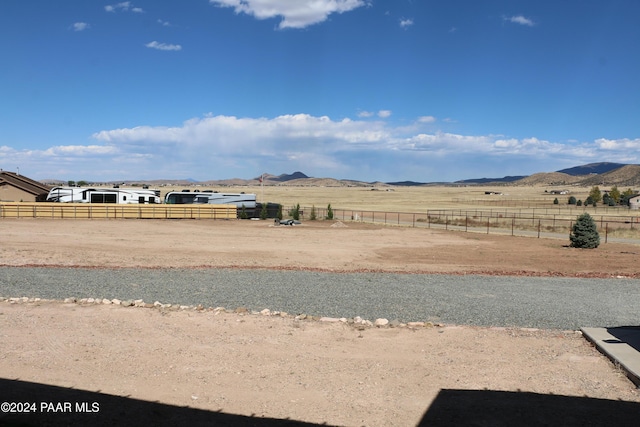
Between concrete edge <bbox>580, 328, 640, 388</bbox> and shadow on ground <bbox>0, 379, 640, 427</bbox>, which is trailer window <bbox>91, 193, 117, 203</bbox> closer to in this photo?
shadow on ground <bbox>0, 379, 640, 427</bbox>

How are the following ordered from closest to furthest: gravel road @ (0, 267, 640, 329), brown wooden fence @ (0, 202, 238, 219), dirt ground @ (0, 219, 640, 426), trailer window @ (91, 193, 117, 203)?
dirt ground @ (0, 219, 640, 426)
gravel road @ (0, 267, 640, 329)
brown wooden fence @ (0, 202, 238, 219)
trailer window @ (91, 193, 117, 203)

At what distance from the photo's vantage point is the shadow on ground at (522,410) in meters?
6.89

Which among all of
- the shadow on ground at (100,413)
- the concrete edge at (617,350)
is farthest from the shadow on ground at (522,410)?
the shadow on ground at (100,413)

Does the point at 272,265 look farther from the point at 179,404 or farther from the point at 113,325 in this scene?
the point at 179,404

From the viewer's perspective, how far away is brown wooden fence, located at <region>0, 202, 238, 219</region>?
49188 millimetres

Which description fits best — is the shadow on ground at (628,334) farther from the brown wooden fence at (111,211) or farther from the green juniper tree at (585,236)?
the brown wooden fence at (111,211)

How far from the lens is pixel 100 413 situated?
6816mm

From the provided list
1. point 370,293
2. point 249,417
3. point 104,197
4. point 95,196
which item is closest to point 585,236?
point 370,293

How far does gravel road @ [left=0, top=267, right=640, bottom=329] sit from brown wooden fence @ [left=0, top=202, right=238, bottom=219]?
31.4 metres

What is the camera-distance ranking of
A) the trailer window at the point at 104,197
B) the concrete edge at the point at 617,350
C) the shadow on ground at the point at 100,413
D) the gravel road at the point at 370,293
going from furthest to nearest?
the trailer window at the point at 104,197
the gravel road at the point at 370,293
the concrete edge at the point at 617,350
the shadow on ground at the point at 100,413

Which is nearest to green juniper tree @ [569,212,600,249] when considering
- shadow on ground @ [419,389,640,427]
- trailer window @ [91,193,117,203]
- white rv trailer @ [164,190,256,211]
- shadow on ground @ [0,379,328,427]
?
shadow on ground @ [419,389,640,427]

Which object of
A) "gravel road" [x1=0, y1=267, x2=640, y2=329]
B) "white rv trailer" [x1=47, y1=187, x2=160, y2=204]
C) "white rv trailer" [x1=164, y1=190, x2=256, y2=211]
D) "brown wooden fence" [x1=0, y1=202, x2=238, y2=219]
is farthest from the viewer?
"white rv trailer" [x1=164, y1=190, x2=256, y2=211]

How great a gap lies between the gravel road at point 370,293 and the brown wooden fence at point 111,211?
31401 mm

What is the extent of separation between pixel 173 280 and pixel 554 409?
45.7 ft
